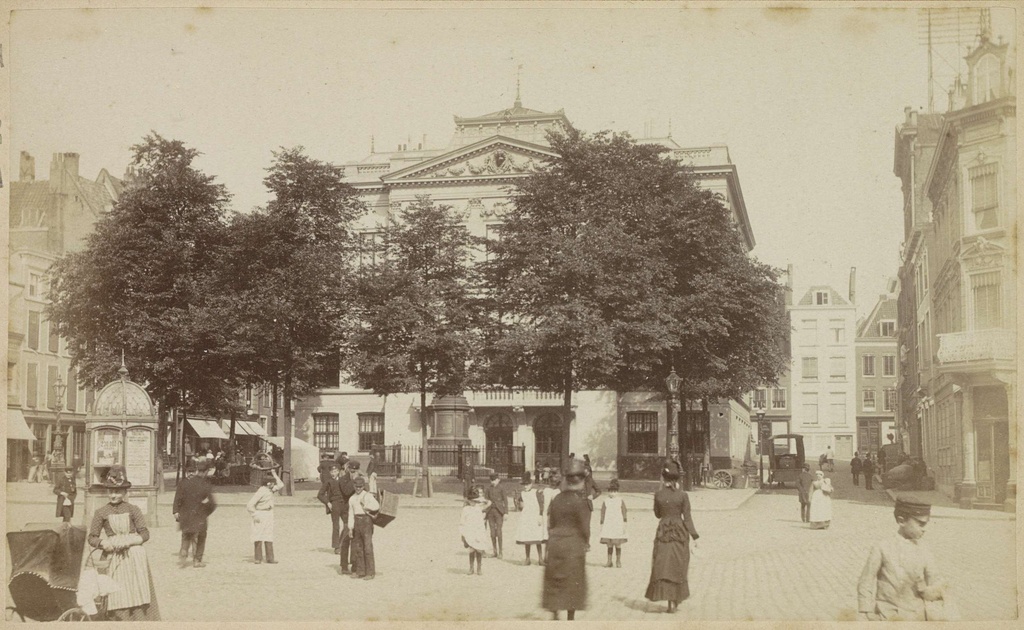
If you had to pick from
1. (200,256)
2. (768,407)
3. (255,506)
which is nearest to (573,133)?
(200,256)

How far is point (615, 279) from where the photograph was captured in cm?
3472

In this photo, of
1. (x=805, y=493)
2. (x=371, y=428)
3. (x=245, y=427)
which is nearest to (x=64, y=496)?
(x=805, y=493)

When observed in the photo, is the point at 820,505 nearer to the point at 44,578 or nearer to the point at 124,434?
the point at 124,434

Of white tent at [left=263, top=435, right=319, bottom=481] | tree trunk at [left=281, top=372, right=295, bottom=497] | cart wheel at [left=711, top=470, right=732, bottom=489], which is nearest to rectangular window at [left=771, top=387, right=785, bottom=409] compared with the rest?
cart wheel at [left=711, top=470, right=732, bottom=489]

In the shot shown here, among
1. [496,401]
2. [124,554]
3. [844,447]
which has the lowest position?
[844,447]

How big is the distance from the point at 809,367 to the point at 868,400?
38.3ft

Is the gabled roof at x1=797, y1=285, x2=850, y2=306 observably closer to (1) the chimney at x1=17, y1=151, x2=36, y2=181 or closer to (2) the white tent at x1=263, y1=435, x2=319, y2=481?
(2) the white tent at x1=263, y1=435, x2=319, y2=481

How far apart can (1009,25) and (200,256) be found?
27.0m

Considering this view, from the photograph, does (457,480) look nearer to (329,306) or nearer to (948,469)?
(329,306)

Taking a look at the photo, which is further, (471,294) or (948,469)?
(471,294)

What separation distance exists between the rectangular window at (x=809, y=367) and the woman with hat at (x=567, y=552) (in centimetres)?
7264

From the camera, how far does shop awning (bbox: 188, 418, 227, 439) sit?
5892 cm

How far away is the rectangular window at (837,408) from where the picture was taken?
3096 inches

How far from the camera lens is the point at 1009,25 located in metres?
13.8
